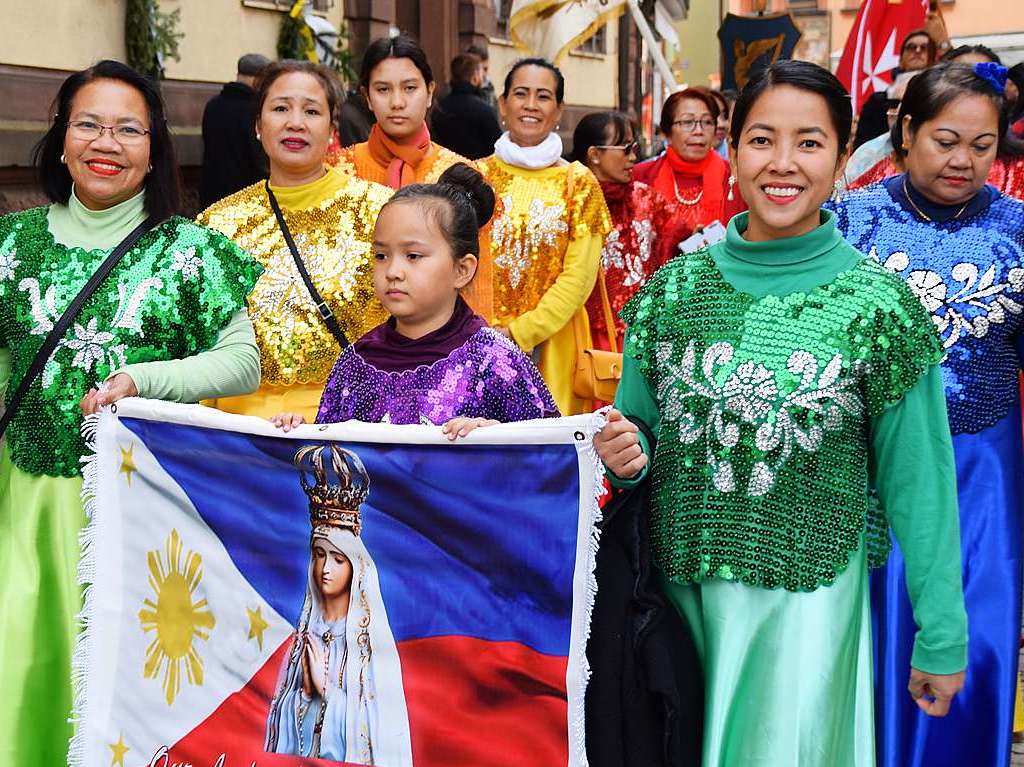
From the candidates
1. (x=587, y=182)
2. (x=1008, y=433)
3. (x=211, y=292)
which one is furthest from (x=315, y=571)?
(x=587, y=182)

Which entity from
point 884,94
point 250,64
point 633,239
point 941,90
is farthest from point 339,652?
point 250,64

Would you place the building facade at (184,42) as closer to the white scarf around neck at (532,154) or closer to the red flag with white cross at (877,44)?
the red flag with white cross at (877,44)

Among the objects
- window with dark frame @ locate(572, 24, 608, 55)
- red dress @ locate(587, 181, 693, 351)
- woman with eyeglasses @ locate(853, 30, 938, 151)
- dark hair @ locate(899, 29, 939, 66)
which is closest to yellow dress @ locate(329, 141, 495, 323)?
red dress @ locate(587, 181, 693, 351)

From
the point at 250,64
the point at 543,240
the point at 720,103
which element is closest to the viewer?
the point at 543,240

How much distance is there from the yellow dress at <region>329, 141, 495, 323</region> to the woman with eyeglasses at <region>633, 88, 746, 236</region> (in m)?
2.74

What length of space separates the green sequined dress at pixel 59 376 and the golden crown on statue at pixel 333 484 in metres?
0.50

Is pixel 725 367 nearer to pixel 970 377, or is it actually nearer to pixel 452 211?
pixel 452 211

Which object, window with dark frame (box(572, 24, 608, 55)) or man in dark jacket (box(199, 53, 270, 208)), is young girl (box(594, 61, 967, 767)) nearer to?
man in dark jacket (box(199, 53, 270, 208))

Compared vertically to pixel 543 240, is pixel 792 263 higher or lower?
lower

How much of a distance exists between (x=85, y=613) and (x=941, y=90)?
264cm

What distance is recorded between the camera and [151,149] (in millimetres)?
3914

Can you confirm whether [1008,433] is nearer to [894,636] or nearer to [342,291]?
[894,636]

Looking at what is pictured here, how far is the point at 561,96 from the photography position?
685 centimetres

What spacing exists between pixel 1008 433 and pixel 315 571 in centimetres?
199
